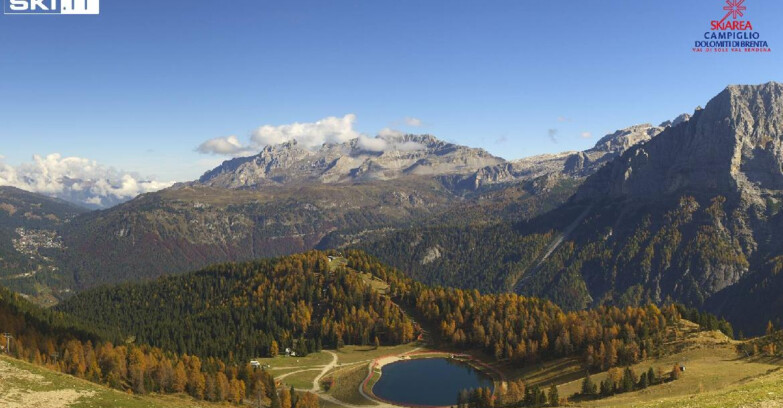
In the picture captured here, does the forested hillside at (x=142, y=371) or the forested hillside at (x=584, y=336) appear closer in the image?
the forested hillside at (x=142, y=371)

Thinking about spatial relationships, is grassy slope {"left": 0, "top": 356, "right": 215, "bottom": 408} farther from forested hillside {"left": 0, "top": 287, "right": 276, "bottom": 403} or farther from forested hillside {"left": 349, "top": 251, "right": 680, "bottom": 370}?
forested hillside {"left": 349, "top": 251, "right": 680, "bottom": 370}

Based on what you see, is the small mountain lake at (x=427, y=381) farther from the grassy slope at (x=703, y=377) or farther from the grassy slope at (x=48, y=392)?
the grassy slope at (x=48, y=392)

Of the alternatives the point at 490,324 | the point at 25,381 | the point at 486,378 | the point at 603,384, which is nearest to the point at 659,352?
the point at 603,384

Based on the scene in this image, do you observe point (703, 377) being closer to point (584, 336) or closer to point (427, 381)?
point (584, 336)

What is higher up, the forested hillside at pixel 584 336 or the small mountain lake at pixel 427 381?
the forested hillside at pixel 584 336

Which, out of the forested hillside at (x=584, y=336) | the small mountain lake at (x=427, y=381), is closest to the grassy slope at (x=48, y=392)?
the small mountain lake at (x=427, y=381)
